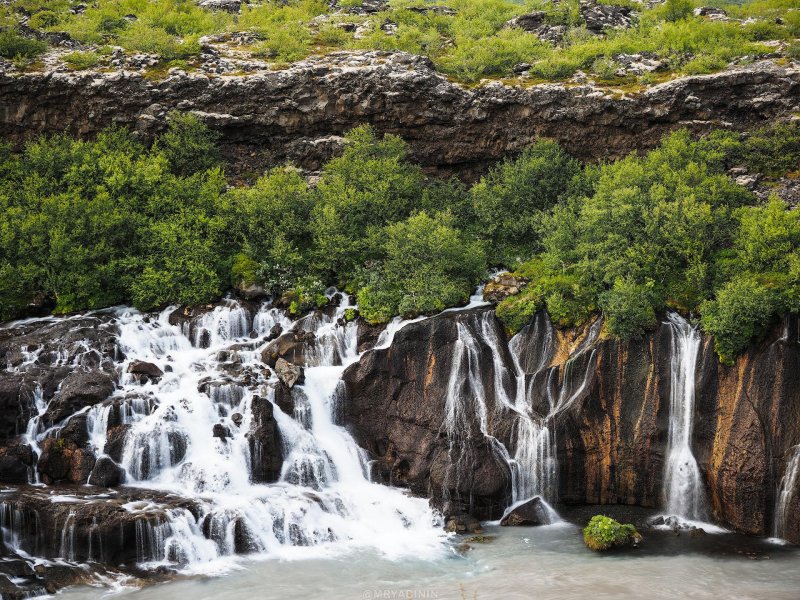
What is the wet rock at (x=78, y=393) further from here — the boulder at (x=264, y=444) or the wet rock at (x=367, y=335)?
the wet rock at (x=367, y=335)

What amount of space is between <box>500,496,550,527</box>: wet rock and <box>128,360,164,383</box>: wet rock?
16.0 m

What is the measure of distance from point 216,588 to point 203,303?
17.2 metres

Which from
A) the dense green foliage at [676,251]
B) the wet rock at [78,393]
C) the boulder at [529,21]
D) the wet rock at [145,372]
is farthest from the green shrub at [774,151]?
the wet rock at [78,393]

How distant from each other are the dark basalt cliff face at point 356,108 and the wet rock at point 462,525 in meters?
25.7

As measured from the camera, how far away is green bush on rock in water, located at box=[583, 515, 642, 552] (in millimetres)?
24500

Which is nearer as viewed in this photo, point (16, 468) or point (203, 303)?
point (16, 468)

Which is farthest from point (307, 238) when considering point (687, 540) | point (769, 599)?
point (769, 599)

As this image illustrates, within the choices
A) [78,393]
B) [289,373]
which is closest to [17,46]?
[78,393]

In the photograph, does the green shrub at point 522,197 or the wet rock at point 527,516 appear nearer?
the wet rock at point 527,516

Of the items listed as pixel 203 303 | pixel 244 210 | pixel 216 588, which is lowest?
pixel 216 588

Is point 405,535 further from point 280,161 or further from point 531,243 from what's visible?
point 280,161

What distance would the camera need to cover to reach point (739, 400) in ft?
87.7

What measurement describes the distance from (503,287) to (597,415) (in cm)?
797

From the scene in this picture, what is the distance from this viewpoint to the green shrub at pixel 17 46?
44375 mm
